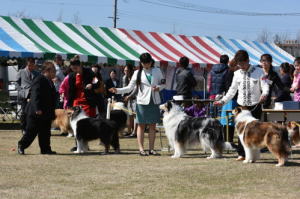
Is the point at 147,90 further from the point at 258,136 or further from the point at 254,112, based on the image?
the point at 258,136

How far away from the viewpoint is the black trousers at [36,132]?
31.5 ft

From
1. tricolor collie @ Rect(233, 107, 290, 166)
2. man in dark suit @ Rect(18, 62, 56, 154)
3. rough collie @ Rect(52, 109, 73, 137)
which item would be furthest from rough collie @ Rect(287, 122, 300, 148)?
rough collie @ Rect(52, 109, 73, 137)

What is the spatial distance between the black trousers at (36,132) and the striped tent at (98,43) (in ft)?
17.7

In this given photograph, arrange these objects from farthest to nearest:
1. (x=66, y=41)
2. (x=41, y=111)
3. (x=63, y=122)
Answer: (x=66, y=41), (x=63, y=122), (x=41, y=111)

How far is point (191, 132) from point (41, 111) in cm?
261

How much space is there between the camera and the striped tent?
15.4 m

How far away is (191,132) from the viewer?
9.21m

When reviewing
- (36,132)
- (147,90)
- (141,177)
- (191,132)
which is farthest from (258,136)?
(36,132)

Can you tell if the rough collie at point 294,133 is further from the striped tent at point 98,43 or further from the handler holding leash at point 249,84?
the striped tent at point 98,43

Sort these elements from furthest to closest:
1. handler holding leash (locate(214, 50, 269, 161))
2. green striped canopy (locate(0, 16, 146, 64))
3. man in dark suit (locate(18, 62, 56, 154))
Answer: green striped canopy (locate(0, 16, 146, 64)), man in dark suit (locate(18, 62, 56, 154)), handler holding leash (locate(214, 50, 269, 161))

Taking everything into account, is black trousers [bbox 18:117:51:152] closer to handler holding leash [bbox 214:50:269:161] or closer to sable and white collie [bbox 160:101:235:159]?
sable and white collie [bbox 160:101:235:159]

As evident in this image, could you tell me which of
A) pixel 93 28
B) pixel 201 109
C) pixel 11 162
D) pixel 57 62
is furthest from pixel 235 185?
pixel 93 28

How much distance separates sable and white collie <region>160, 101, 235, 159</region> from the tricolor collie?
0.65 metres

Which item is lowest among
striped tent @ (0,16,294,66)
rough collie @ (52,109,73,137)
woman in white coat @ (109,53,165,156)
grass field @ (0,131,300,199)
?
grass field @ (0,131,300,199)
